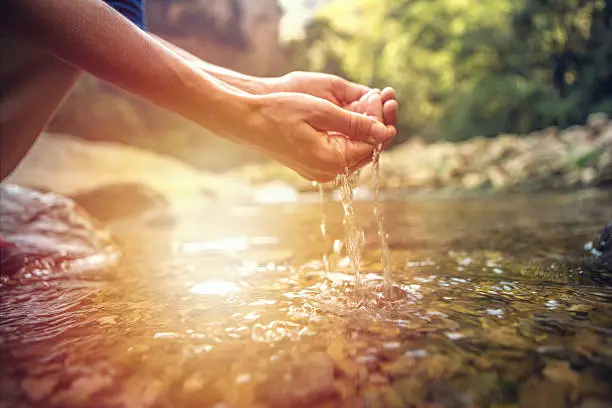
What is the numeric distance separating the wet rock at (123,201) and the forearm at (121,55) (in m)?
4.98

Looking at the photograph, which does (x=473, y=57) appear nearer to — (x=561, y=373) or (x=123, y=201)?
(x=123, y=201)

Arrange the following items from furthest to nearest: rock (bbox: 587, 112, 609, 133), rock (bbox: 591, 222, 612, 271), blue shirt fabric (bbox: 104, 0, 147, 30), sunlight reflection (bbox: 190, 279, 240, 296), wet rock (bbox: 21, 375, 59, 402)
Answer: rock (bbox: 587, 112, 609, 133)
blue shirt fabric (bbox: 104, 0, 147, 30)
rock (bbox: 591, 222, 612, 271)
sunlight reflection (bbox: 190, 279, 240, 296)
wet rock (bbox: 21, 375, 59, 402)

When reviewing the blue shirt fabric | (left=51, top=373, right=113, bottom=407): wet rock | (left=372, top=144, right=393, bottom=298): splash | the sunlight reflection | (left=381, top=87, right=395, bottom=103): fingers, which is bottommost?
(left=51, top=373, right=113, bottom=407): wet rock

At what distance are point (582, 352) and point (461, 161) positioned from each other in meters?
10.9

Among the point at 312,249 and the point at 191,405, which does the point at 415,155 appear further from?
the point at 191,405

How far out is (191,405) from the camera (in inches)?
29.9

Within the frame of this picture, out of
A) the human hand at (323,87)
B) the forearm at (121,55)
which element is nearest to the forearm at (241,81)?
the human hand at (323,87)

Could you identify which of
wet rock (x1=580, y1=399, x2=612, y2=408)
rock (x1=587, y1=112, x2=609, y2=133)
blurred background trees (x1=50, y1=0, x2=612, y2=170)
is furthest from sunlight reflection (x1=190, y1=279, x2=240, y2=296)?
blurred background trees (x1=50, y1=0, x2=612, y2=170)

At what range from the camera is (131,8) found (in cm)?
202

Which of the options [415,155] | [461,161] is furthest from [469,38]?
[461,161]

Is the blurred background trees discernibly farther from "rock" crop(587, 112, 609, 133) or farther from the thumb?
the thumb

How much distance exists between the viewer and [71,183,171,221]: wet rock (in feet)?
20.8

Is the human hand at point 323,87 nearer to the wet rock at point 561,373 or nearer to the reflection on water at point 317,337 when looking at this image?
the reflection on water at point 317,337

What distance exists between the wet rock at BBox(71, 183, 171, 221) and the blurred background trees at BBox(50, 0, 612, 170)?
9.10 m
